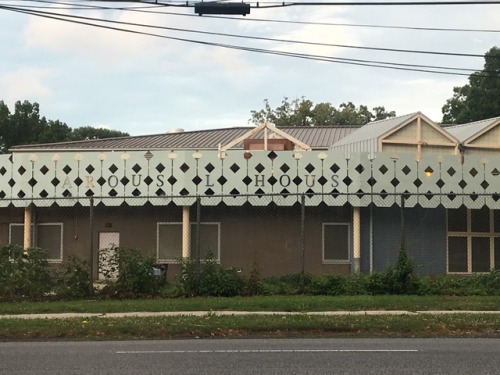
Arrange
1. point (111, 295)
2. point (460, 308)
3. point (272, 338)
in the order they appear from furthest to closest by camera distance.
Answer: point (111, 295), point (460, 308), point (272, 338)

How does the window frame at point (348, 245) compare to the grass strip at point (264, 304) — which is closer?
the grass strip at point (264, 304)

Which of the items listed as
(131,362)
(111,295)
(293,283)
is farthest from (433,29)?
(131,362)

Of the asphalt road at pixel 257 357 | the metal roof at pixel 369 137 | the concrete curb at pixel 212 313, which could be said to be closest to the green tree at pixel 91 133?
the metal roof at pixel 369 137

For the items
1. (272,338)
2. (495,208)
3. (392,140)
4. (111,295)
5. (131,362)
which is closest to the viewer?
(131,362)

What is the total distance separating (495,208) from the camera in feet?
73.2

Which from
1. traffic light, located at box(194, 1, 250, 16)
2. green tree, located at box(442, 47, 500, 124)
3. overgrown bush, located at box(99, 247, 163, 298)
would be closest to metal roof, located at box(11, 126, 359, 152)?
overgrown bush, located at box(99, 247, 163, 298)

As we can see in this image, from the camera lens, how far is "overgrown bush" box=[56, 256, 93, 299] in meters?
16.8

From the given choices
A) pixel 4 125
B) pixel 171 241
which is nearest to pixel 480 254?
pixel 171 241

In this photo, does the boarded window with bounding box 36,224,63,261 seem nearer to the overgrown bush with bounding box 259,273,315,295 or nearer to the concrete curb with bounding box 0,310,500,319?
the overgrown bush with bounding box 259,273,315,295

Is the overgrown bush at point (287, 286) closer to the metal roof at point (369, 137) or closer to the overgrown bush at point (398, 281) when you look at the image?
the overgrown bush at point (398, 281)

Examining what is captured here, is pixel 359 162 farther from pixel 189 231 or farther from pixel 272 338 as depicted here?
pixel 272 338

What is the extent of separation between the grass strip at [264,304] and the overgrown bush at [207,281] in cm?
69

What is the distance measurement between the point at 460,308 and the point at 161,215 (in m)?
11.6

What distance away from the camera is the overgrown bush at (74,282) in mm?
16797
